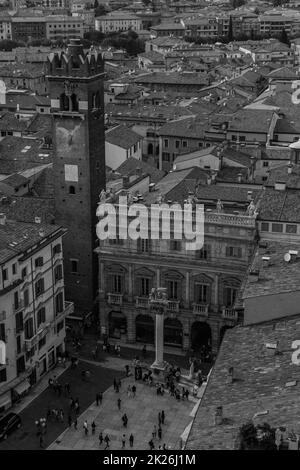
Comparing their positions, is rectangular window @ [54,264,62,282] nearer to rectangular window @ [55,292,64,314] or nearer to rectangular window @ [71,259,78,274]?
rectangular window @ [55,292,64,314]

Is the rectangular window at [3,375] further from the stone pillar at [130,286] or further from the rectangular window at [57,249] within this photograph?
the stone pillar at [130,286]

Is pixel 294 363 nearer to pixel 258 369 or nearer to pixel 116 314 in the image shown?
pixel 258 369

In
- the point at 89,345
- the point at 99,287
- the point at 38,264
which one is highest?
the point at 38,264

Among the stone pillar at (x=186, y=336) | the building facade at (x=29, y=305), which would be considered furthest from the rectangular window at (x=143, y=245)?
the stone pillar at (x=186, y=336)

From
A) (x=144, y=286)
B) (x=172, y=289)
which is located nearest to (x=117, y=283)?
(x=144, y=286)

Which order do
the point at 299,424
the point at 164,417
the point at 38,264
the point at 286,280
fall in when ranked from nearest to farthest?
1. the point at 299,424
2. the point at 286,280
3. the point at 164,417
4. the point at 38,264

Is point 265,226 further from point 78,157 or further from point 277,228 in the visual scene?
point 78,157

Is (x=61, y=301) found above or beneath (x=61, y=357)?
above

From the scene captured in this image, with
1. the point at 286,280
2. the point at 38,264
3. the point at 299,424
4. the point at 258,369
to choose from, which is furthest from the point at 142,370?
the point at 299,424
